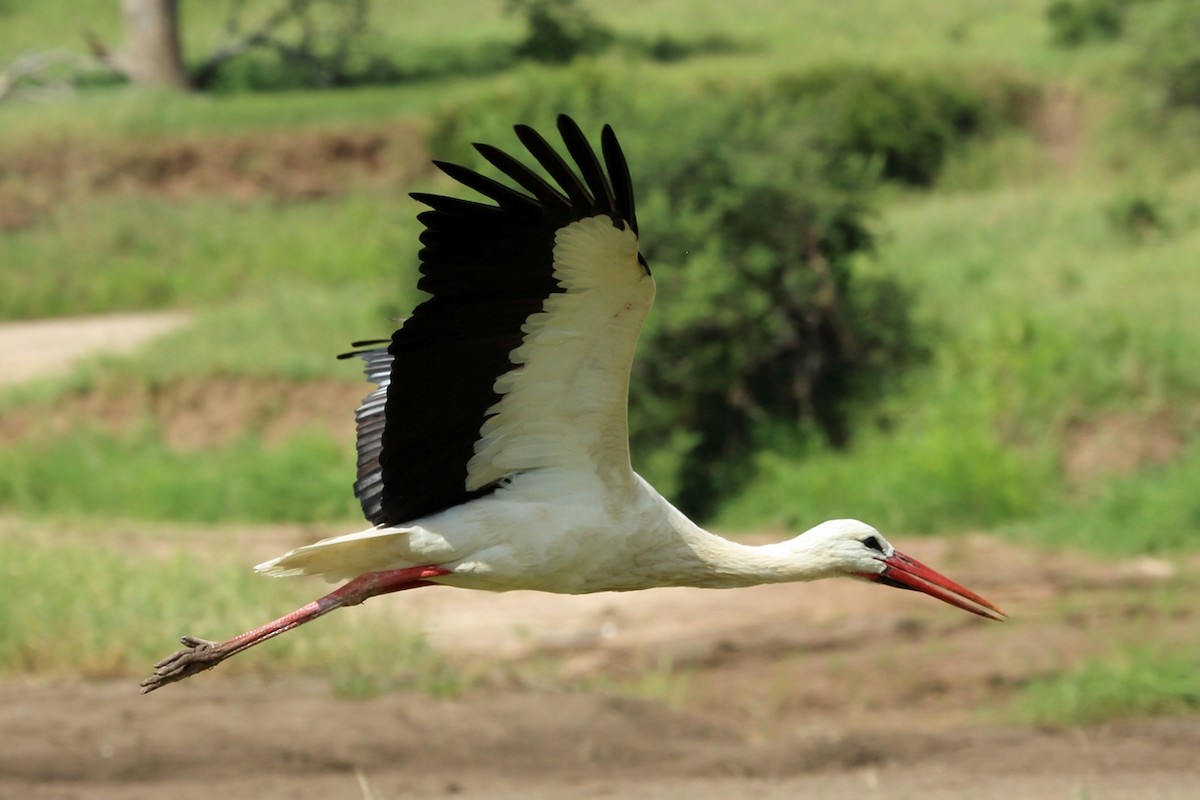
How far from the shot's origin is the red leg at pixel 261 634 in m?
4.80

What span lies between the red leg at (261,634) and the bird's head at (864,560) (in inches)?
46.4

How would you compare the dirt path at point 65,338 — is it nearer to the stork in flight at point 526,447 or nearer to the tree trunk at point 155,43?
the tree trunk at point 155,43

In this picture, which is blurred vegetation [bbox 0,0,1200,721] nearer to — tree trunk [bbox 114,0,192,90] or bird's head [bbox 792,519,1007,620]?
tree trunk [bbox 114,0,192,90]

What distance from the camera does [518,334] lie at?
4.40 m

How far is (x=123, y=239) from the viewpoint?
66.1 feet

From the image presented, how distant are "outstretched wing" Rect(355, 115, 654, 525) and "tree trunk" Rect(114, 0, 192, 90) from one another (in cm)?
2184

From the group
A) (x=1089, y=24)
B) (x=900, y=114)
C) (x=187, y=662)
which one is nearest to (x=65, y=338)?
(x=900, y=114)

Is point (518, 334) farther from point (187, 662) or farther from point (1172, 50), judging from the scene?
point (1172, 50)

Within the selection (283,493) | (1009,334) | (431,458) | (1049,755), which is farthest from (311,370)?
(431,458)

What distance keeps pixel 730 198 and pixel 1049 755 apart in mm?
6822

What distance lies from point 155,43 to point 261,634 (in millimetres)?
22124

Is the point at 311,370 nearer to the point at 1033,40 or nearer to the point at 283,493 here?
the point at 283,493

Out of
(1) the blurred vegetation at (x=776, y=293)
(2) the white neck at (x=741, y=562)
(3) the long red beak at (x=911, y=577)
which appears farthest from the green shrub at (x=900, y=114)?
(2) the white neck at (x=741, y=562)

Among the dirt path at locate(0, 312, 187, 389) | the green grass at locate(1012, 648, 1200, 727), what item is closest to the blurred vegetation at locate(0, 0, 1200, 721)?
the green grass at locate(1012, 648, 1200, 727)
